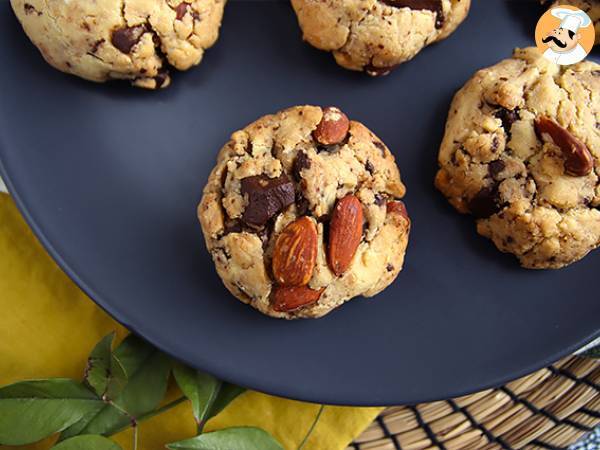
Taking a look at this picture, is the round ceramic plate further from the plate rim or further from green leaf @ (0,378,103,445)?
green leaf @ (0,378,103,445)

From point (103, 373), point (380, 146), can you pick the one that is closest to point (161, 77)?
point (380, 146)

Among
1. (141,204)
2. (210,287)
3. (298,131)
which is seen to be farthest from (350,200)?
(141,204)

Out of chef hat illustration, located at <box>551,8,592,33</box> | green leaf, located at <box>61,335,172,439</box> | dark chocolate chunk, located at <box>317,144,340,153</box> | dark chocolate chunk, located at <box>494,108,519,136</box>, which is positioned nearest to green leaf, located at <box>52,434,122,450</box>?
green leaf, located at <box>61,335,172,439</box>

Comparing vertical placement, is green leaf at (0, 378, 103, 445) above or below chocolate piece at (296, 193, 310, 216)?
below

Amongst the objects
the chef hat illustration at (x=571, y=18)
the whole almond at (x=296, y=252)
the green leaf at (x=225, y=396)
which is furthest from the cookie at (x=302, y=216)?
the chef hat illustration at (x=571, y=18)

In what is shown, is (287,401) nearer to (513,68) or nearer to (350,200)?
(350,200)

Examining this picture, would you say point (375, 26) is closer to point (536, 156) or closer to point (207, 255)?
point (536, 156)
